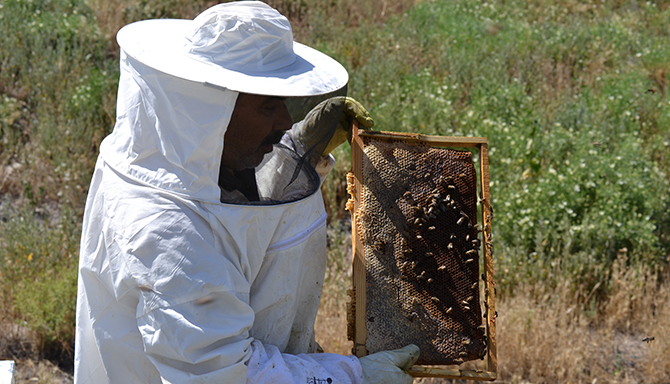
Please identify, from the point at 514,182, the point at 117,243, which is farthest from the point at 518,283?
the point at 117,243

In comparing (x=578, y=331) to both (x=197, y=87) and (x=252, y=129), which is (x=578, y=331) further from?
(x=197, y=87)

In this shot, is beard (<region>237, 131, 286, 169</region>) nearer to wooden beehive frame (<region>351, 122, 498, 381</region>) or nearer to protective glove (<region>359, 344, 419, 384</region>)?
wooden beehive frame (<region>351, 122, 498, 381</region>)

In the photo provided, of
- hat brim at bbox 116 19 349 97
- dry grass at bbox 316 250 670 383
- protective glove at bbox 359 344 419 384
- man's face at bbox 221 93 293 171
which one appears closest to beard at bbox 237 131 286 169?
man's face at bbox 221 93 293 171

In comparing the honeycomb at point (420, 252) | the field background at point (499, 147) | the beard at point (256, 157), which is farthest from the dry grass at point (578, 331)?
the beard at point (256, 157)

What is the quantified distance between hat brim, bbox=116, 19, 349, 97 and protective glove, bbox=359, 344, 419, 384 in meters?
1.10

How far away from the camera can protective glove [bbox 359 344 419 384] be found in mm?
2211

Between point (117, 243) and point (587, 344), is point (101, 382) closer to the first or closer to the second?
point (117, 243)

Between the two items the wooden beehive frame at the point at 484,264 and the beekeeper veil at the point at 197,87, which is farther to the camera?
the wooden beehive frame at the point at 484,264

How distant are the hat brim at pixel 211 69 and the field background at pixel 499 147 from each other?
9.45 feet

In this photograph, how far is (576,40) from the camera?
822cm

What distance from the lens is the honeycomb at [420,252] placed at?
2570 millimetres

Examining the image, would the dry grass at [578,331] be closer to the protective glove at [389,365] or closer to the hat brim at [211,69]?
the protective glove at [389,365]

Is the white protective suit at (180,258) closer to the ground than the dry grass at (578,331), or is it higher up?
higher up

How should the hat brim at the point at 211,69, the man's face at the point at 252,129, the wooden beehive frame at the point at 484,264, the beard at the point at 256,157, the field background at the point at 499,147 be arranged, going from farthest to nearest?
the field background at the point at 499,147 < the wooden beehive frame at the point at 484,264 < the beard at the point at 256,157 < the man's face at the point at 252,129 < the hat brim at the point at 211,69
